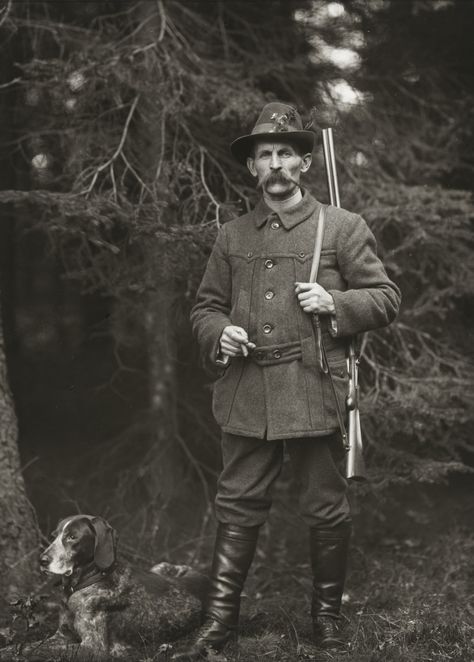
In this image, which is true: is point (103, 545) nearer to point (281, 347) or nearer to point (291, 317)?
point (281, 347)

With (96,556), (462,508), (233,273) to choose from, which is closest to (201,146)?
(233,273)

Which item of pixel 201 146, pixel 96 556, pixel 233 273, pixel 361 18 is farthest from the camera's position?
pixel 361 18

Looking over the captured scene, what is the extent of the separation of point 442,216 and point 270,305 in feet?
7.30

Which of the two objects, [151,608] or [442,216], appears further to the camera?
[442,216]

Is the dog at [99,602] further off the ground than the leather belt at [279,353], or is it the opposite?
the leather belt at [279,353]

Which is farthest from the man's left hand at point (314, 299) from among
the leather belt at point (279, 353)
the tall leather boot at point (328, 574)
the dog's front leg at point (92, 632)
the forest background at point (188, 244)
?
the dog's front leg at point (92, 632)

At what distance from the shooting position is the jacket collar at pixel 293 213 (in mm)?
3996

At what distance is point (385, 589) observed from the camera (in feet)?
16.4

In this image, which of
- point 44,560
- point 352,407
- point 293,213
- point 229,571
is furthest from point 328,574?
point 293,213

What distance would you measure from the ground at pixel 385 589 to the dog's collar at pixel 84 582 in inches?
11.4

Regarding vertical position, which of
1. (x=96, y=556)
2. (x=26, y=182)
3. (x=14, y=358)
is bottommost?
(x=96, y=556)

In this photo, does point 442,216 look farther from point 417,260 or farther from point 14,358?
point 14,358

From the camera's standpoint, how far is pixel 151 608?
3.97 metres

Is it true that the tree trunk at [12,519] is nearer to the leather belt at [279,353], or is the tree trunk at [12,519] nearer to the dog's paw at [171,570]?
the dog's paw at [171,570]
